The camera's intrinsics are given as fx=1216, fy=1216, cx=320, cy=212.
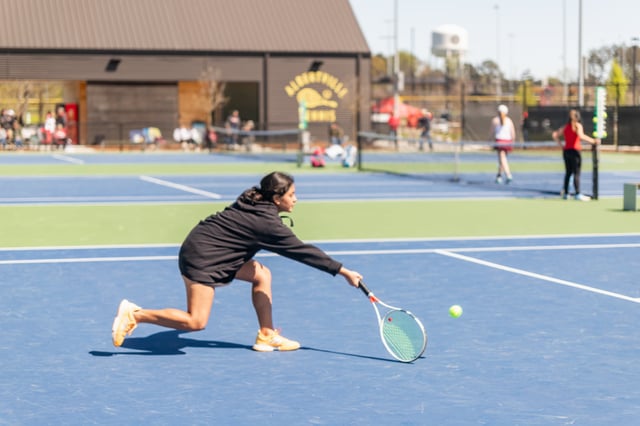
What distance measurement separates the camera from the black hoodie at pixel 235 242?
768 cm

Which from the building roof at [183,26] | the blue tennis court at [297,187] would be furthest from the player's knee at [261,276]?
the building roof at [183,26]

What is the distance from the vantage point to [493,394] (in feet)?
22.2

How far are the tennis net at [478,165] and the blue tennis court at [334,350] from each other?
1175cm

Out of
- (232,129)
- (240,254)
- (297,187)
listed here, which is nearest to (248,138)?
(232,129)

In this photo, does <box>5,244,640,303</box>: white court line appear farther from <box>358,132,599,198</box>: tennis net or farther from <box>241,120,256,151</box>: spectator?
<box>241,120,256,151</box>: spectator

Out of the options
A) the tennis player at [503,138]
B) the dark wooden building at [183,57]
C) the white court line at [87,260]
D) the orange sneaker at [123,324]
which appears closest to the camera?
the orange sneaker at [123,324]

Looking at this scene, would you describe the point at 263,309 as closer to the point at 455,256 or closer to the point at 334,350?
the point at 334,350

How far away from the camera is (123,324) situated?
25.8 ft

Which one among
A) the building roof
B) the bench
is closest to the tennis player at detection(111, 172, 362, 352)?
the bench

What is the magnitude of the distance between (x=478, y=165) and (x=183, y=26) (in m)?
22.1

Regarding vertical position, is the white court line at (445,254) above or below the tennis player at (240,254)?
below

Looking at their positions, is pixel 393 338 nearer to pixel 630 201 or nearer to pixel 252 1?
pixel 630 201

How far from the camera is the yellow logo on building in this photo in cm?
5744

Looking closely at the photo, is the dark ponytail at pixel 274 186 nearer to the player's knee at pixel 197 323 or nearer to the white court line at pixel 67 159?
the player's knee at pixel 197 323
